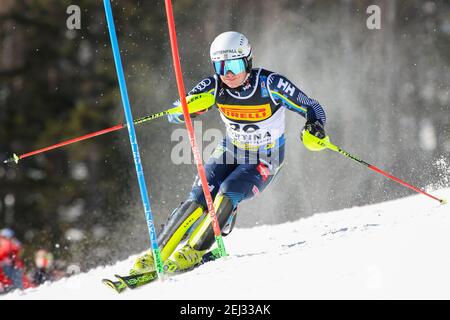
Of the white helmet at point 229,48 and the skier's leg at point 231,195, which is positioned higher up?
the white helmet at point 229,48

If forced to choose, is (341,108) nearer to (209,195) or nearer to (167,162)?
(167,162)

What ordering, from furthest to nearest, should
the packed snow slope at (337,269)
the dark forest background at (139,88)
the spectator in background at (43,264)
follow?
the dark forest background at (139,88) < the spectator in background at (43,264) < the packed snow slope at (337,269)

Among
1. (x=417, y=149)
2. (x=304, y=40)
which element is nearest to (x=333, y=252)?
(x=304, y=40)

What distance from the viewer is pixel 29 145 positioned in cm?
1512

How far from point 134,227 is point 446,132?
27.9ft

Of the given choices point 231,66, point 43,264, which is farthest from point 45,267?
point 231,66

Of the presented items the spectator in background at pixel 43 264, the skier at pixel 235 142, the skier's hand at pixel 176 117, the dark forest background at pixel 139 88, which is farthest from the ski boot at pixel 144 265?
the spectator in background at pixel 43 264

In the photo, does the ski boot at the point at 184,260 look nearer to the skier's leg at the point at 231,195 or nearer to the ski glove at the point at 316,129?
the skier's leg at the point at 231,195

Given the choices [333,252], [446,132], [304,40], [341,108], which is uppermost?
[333,252]

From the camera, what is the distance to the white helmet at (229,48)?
4.84 metres

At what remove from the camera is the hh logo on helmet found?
16.8 feet

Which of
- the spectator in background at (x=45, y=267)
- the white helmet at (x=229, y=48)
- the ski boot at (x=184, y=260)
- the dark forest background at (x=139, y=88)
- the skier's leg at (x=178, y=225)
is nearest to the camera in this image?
the ski boot at (x=184, y=260)

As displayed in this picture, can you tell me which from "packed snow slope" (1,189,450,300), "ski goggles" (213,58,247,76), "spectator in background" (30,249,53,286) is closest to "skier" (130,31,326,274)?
"ski goggles" (213,58,247,76)

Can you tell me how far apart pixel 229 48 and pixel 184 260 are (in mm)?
1629
